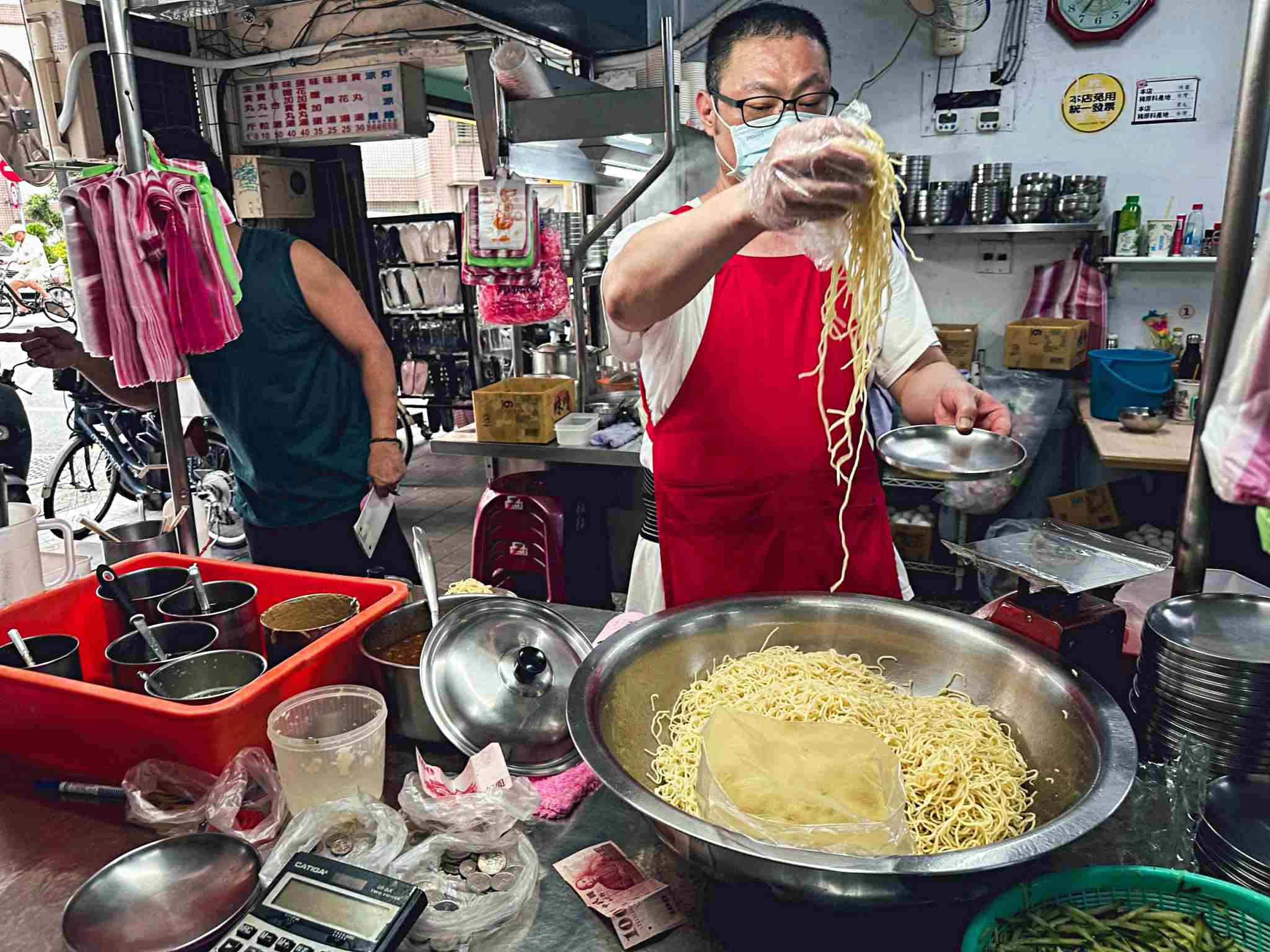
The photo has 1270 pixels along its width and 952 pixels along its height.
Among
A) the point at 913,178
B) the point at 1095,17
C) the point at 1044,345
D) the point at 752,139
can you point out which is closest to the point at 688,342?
the point at 752,139

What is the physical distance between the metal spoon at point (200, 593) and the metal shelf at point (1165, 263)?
5642mm

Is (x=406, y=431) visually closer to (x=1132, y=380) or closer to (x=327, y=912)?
(x=1132, y=380)

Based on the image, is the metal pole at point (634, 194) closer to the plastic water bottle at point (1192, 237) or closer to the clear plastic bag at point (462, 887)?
the clear plastic bag at point (462, 887)

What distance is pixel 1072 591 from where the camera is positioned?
4.47 ft

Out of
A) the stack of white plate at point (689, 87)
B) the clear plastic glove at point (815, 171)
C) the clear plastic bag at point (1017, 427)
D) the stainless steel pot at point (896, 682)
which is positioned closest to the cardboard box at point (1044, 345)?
the clear plastic bag at point (1017, 427)

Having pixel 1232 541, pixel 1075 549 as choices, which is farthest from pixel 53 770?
pixel 1232 541

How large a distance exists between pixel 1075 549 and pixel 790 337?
849mm

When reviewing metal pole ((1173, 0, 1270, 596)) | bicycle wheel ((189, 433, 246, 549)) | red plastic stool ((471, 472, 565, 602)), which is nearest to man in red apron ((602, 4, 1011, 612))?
metal pole ((1173, 0, 1270, 596))

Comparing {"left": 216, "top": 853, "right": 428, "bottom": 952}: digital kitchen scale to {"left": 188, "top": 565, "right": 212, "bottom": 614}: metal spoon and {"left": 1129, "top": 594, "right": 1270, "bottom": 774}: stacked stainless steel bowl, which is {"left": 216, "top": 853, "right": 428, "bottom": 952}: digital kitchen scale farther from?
{"left": 1129, "top": 594, "right": 1270, "bottom": 774}: stacked stainless steel bowl

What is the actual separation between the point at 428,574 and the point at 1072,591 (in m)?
1.20

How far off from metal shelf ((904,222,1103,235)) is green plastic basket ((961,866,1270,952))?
17.0 feet

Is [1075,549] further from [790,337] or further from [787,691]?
[790,337]

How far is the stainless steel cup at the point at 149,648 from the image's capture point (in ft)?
4.55

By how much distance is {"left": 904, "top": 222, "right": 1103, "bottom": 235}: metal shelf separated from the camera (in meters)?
5.38
